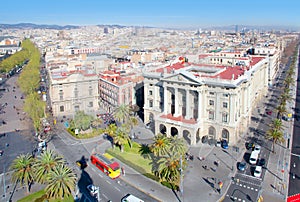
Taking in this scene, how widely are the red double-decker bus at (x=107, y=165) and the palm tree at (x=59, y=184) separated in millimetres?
10751

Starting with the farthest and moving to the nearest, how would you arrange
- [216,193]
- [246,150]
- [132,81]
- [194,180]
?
1. [132,81]
2. [246,150]
3. [194,180]
4. [216,193]

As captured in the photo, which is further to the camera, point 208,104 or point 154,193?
point 208,104

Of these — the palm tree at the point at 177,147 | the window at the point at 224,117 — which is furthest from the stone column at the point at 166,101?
the palm tree at the point at 177,147

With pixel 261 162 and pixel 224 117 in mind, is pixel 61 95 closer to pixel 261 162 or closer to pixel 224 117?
pixel 224 117

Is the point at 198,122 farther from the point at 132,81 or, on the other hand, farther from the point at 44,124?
the point at 44,124

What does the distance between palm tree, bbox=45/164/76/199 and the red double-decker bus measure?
1075 centimetres

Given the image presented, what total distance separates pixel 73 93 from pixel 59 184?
5588 centimetres

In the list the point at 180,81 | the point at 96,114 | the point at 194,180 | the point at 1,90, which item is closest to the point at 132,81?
the point at 96,114

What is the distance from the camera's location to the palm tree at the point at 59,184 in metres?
44.0

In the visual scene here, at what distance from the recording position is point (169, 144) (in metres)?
58.2

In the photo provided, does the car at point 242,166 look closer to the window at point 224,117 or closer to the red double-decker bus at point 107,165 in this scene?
the window at point 224,117

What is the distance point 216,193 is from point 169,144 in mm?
12630

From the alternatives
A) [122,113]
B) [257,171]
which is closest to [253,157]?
[257,171]

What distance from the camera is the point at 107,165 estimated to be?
57.0m
